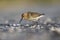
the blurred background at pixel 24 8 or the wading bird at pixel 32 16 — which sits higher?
the blurred background at pixel 24 8

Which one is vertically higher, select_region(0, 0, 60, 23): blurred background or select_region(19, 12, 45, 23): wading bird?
select_region(0, 0, 60, 23): blurred background

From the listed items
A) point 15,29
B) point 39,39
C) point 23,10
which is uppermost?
point 23,10

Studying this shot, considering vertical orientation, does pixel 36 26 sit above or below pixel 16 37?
above

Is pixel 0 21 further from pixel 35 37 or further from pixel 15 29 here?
pixel 35 37

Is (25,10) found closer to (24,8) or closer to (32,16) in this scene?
(24,8)

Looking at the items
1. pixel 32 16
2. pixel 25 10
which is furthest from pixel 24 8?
pixel 32 16

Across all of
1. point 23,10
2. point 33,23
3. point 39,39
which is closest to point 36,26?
point 33,23

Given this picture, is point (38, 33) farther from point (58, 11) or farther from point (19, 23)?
point (58, 11)

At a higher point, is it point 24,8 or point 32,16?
point 24,8
